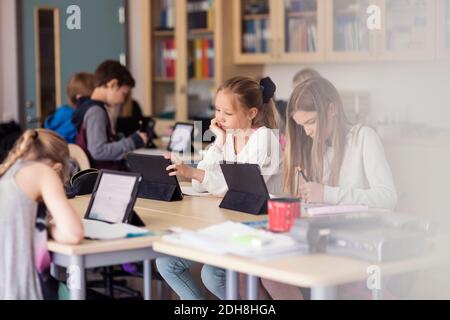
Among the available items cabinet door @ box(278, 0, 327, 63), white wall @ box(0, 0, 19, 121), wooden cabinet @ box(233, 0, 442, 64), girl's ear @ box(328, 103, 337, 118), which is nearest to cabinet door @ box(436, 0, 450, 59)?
wooden cabinet @ box(233, 0, 442, 64)

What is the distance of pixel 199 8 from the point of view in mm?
6582

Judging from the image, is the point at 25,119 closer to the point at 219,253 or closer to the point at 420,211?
the point at 420,211

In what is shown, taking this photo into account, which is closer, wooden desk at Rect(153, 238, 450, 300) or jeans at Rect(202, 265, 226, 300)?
wooden desk at Rect(153, 238, 450, 300)

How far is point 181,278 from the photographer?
325cm

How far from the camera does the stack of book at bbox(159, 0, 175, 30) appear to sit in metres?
6.84

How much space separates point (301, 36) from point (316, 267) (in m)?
4.06

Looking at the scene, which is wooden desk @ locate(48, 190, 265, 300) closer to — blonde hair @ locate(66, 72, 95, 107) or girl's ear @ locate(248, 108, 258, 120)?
girl's ear @ locate(248, 108, 258, 120)

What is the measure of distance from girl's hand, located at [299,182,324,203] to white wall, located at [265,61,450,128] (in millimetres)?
2478

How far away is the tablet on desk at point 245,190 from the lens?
284cm

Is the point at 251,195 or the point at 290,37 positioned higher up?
the point at 290,37

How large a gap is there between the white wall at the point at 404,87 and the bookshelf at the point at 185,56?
0.94m

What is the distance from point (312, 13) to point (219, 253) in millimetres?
3915

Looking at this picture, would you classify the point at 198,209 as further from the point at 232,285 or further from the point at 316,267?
the point at 316,267
